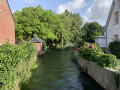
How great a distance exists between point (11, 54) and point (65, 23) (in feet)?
113

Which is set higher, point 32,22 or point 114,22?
point 32,22

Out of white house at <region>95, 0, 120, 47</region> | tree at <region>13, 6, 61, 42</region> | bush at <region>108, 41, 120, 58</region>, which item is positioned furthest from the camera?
tree at <region>13, 6, 61, 42</region>

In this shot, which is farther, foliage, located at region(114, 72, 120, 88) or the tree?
the tree

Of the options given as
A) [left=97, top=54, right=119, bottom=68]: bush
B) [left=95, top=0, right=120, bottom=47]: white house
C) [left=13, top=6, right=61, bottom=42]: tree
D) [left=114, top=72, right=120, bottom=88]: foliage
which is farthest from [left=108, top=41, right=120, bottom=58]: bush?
[left=13, top=6, right=61, bottom=42]: tree

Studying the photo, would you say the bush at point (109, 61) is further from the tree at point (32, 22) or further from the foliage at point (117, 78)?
the tree at point (32, 22)

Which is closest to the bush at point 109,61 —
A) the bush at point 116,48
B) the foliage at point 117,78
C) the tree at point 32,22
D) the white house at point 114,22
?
the foliage at point 117,78

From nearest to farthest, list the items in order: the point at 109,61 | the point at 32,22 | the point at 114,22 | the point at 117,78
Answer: the point at 117,78 → the point at 109,61 → the point at 114,22 → the point at 32,22

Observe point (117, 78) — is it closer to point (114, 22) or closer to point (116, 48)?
point (116, 48)

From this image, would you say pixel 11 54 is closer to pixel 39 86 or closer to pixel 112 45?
pixel 39 86

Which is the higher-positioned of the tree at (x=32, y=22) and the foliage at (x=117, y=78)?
the tree at (x=32, y=22)

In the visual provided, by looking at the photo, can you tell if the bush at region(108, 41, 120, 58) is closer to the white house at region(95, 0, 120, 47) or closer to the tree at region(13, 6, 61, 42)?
Result: the white house at region(95, 0, 120, 47)

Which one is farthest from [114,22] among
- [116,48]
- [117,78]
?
[117,78]

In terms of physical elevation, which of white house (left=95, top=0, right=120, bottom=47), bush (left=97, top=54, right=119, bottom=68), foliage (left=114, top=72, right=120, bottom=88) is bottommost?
foliage (left=114, top=72, right=120, bottom=88)

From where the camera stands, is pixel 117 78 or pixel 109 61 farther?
pixel 109 61
